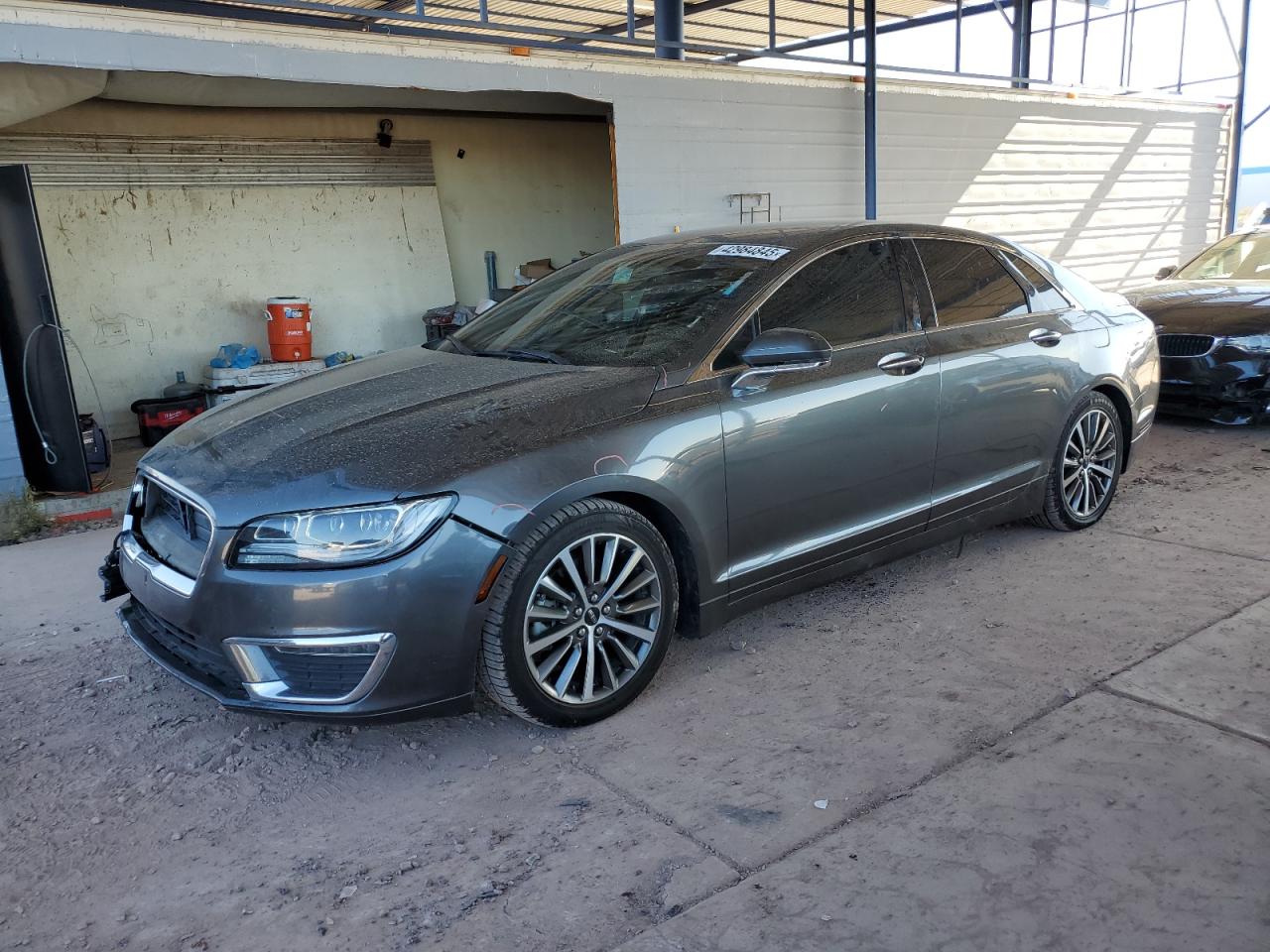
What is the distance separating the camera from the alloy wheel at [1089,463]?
192 inches

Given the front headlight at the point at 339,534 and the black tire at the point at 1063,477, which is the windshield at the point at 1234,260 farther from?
the front headlight at the point at 339,534

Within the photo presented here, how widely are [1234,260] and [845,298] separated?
588cm

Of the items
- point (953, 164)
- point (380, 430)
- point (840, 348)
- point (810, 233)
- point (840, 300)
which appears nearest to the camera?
point (380, 430)

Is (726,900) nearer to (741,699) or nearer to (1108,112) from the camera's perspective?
(741,699)

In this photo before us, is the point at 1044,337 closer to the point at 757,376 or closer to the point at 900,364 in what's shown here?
the point at 900,364

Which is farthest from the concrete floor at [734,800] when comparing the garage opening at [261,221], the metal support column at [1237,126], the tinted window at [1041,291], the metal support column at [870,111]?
the metal support column at [1237,126]

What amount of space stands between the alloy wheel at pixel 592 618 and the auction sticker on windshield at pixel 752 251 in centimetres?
134

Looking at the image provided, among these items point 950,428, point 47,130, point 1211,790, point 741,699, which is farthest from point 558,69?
point 1211,790

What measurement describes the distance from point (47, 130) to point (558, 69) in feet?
13.4

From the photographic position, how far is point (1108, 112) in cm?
1308

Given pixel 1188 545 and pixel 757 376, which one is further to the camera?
pixel 1188 545

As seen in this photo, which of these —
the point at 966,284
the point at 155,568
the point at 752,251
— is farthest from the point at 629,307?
the point at 155,568

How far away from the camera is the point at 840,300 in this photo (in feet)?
13.0

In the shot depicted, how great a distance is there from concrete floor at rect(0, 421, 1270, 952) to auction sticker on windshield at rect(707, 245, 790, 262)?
1447 millimetres
